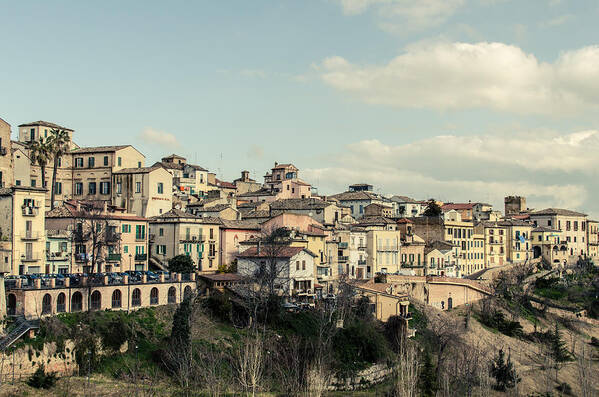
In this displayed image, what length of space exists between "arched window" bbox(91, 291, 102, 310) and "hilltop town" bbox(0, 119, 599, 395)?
83mm

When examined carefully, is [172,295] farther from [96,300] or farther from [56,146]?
[56,146]

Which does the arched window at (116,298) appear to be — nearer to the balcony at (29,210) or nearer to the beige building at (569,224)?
the balcony at (29,210)

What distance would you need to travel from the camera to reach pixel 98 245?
2255 inches

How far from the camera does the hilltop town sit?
54750mm

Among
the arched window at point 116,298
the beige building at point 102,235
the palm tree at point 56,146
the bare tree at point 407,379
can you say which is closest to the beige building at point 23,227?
the beige building at point 102,235

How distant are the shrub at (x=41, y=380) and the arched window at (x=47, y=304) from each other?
226 inches

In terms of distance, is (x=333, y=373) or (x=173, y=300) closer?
(x=333, y=373)

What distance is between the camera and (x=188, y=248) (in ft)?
230

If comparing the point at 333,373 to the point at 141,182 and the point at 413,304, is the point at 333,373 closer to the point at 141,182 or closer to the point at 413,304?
the point at 413,304

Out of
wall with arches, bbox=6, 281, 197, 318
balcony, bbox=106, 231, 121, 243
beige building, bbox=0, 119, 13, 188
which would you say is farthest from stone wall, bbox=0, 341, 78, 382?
beige building, bbox=0, 119, 13, 188

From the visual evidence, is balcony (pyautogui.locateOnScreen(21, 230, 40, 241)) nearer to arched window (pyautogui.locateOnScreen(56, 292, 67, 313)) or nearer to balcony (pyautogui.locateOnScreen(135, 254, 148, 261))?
arched window (pyautogui.locateOnScreen(56, 292, 67, 313))

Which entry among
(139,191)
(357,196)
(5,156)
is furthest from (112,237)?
(357,196)

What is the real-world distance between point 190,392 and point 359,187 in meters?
81.6

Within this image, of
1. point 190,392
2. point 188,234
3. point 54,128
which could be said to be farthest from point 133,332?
point 54,128
